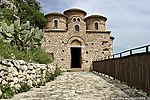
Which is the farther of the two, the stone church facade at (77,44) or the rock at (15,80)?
the stone church facade at (77,44)

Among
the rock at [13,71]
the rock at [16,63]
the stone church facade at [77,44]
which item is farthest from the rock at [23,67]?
the stone church facade at [77,44]

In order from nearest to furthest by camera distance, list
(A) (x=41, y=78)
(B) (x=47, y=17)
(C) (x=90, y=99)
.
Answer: (C) (x=90, y=99)
(A) (x=41, y=78)
(B) (x=47, y=17)

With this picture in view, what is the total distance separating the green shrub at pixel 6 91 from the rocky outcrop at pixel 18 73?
190 millimetres

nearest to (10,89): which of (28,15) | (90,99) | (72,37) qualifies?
(90,99)

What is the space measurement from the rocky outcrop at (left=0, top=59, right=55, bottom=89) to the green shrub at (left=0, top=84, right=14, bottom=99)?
0.19 meters

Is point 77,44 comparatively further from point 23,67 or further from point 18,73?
point 18,73

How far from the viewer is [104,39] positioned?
1152 inches

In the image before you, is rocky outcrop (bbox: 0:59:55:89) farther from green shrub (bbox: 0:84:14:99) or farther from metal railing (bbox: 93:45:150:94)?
metal railing (bbox: 93:45:150:94)

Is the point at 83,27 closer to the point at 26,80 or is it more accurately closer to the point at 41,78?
the point at 41,78

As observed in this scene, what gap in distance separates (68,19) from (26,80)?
957 inches

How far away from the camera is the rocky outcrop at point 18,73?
23.4 feet

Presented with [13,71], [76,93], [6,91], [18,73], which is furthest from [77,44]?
[6,91]

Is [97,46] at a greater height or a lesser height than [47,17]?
lesser

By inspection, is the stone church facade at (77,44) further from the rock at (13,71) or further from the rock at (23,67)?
the rock at (13,71)
